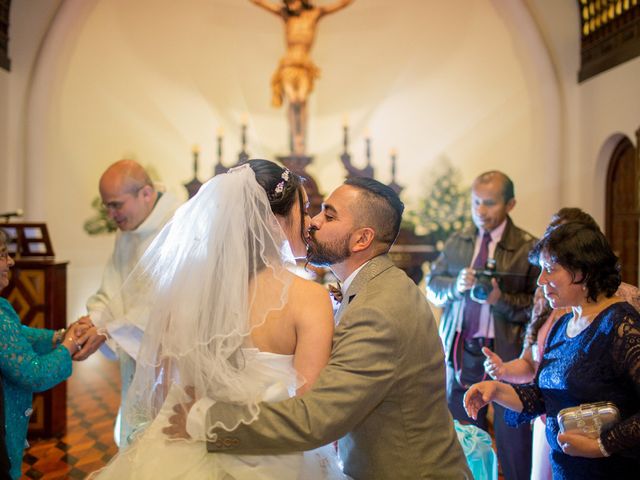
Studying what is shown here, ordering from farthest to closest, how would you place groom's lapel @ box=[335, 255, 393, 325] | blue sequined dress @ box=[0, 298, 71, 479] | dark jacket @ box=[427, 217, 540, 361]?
dark jacket @ box=[427, 217, 540, 361], blue sequined dress @ box=[0, 298, 71, 479], groom's lapel @ box=[335, 255, 393, 325]

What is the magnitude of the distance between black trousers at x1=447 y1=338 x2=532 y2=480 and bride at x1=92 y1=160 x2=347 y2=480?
1593 mm

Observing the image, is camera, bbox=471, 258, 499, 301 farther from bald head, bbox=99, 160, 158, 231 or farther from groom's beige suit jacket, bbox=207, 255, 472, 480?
bald head, bbox=99, 160, 158, 231

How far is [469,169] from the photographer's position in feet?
26.5

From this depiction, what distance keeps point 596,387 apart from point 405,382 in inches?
28.0

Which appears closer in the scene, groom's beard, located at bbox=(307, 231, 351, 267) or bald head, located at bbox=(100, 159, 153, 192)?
groom's beard, located at bbox=(307, 231, 351, 267)

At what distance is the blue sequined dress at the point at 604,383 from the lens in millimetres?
1740

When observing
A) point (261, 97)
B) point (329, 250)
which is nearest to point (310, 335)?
Answer: point (329, 250)

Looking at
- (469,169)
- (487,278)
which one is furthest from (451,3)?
(487,278)

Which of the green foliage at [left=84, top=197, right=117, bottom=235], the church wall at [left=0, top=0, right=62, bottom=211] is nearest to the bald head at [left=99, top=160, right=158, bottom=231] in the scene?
the church wall at [left=0, top=0, right=62, bottom=211]

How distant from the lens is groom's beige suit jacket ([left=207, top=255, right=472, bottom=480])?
144cm

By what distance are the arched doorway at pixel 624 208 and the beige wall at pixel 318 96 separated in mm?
209

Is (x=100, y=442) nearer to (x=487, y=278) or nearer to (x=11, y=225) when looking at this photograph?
(x=11, y=225)

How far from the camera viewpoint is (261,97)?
8602 millimetres

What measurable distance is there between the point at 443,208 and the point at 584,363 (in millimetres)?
5938
